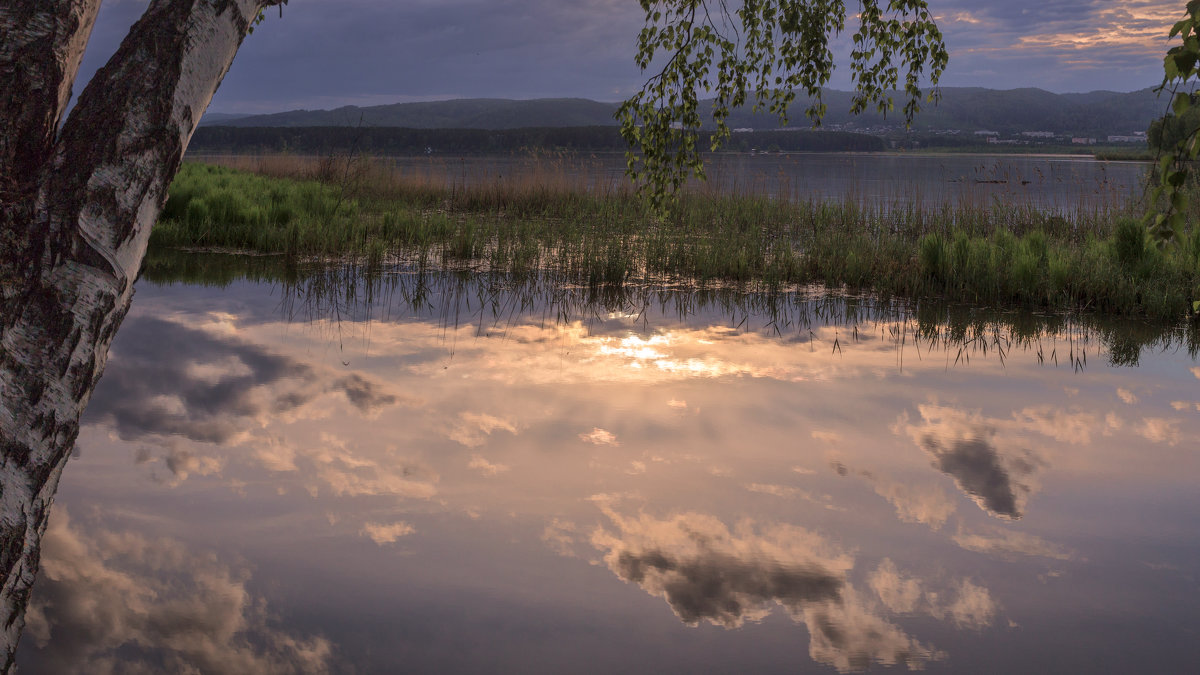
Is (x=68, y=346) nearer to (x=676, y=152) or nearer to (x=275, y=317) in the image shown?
(x=676, y=152)

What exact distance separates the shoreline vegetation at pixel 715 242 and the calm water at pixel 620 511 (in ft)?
8.07

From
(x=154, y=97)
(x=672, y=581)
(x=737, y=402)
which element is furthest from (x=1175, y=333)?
(x=154, y=97)

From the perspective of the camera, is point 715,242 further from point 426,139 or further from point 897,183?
point 426,139

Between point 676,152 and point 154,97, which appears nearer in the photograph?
point 154,97

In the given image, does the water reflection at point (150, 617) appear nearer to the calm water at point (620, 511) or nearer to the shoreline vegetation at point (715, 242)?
the calm water at point (620, 511)

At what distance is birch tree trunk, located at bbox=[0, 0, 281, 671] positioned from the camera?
2.39 m

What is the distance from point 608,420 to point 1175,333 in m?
6.21

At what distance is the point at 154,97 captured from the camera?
265cm

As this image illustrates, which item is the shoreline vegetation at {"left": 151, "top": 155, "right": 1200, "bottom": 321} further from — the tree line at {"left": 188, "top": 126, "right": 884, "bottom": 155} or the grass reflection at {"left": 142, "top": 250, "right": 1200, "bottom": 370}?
the tree line at {"left": 188, "top": 126, "right": 884, "bottom": 155}

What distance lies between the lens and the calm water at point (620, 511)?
3.06 metres

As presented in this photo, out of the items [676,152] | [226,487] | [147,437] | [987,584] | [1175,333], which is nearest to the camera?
[987,584]

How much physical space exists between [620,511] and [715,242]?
9.10 meters

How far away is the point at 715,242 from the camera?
42.2 ft

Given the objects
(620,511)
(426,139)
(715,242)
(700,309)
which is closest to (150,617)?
(620,511)
